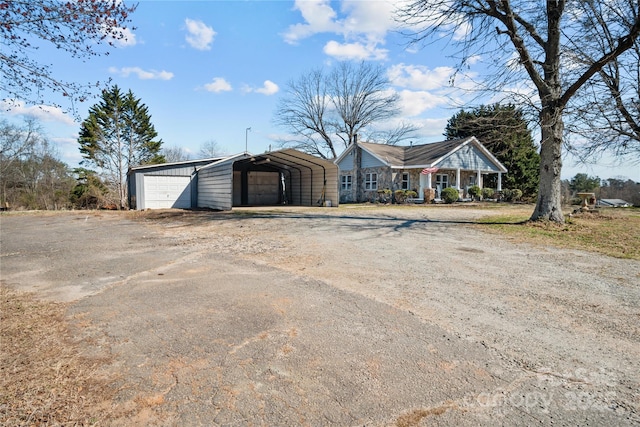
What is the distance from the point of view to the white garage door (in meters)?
20.5

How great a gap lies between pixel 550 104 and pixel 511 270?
7212 mm

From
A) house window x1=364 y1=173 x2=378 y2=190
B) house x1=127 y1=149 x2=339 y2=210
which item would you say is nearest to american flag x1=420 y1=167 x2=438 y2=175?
house window x1=364 y1=173 x2=378 y2=190

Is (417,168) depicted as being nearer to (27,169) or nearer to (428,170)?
(428,170)

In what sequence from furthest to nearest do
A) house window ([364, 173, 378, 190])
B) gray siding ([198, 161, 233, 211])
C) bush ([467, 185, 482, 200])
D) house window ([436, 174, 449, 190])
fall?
house window ([364, 173, 378, 190])
house window ([436, 174, 449, 190])
bush ([467, 185, 482, 200])
gray siding ([198, 161, 233, 211])

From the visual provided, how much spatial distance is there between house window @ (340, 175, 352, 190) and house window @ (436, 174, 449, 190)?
6899 millimetres

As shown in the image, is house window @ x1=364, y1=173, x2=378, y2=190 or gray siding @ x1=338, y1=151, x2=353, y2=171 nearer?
house window @ x1=364, y1=173, x2=378, y2=190

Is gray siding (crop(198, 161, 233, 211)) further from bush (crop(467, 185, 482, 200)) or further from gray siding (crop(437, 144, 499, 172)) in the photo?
bush (crop(467, 185, 482, 200))

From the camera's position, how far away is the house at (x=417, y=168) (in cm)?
2483

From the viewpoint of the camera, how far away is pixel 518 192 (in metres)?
26.2

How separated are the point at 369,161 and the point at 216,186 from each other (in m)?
12.8

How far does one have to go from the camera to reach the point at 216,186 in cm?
1852

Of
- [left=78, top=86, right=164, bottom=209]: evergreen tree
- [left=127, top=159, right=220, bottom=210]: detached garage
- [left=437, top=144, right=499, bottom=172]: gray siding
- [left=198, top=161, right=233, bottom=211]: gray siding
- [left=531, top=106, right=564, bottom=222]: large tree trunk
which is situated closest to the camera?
[left=531, top=106, right=564, bottom=222]: large tree trunk

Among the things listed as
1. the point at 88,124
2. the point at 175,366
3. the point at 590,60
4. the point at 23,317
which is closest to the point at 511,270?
the point at 175,366

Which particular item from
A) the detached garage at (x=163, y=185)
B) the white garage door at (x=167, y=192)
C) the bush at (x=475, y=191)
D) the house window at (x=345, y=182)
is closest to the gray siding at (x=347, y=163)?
the house window at (x=345, y=182)
